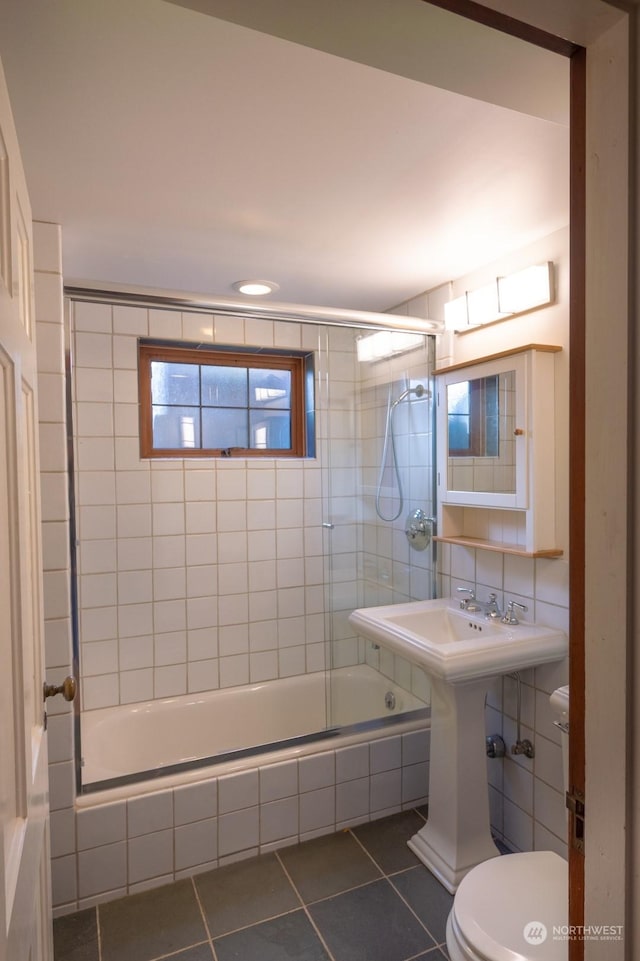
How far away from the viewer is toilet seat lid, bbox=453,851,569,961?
1198 millimetres

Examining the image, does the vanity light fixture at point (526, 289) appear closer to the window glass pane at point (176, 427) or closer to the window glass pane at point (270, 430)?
the window glass pane at point (270, 430)

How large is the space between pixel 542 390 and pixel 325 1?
4.79 ft

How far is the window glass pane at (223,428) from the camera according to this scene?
287 centimetres

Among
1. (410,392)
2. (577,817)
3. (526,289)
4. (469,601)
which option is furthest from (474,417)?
(577,817)

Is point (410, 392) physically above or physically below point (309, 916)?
above

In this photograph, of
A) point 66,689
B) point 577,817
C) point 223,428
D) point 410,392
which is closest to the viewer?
point 577,817

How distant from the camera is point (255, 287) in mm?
2459

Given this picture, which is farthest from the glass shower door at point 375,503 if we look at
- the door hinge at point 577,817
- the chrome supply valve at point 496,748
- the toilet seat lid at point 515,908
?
the door hinge at point 577,817

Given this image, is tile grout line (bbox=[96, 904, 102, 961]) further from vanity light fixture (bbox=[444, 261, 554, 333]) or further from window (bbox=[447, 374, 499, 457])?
vanity light fixture (bbox=[444, 261, 554, 333])

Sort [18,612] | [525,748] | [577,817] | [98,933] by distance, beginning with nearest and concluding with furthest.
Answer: [577,817]
[18,612]
[98,933]
[525,748]

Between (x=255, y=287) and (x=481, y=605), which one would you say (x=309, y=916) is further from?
(x=255, y=287)

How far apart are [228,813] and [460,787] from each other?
84 centimetres

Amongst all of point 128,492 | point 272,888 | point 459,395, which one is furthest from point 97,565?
point 459,395

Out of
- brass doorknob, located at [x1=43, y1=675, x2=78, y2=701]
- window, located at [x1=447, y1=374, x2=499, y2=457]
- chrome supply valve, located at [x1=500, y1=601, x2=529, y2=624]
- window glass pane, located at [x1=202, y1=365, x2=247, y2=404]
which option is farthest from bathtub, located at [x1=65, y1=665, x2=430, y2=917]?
window glass pane, located at [x1=202, y1=365, x2=247, y2=404]
